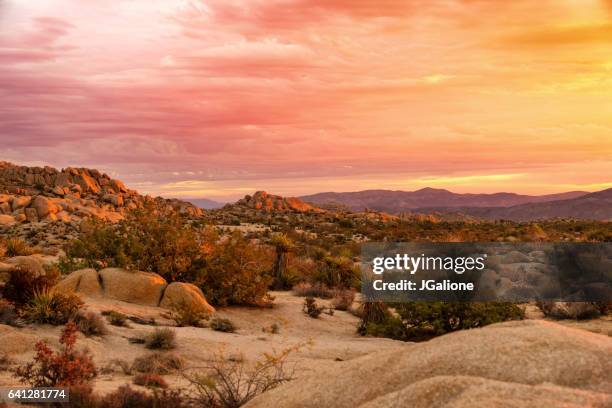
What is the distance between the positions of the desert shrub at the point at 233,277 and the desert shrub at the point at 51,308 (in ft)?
18.2

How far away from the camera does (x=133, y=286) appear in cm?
1698

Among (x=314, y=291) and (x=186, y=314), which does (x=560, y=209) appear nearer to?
(x=314, y=291)

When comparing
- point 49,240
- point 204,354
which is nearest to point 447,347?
point 204,354

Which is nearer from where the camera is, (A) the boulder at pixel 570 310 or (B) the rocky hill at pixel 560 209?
(A) the boulder at pixel 570 310

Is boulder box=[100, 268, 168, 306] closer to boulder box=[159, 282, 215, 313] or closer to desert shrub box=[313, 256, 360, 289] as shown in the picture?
boulder box=[159, 282, 215, 313]

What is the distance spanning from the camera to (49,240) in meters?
39.0

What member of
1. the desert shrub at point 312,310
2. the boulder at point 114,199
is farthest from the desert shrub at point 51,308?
the boulder at point 114,199

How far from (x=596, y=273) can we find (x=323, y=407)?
20153mm

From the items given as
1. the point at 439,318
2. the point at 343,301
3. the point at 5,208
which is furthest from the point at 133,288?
the point at 5,208

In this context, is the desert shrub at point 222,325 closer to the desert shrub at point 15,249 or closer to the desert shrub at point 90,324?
the desert shrub at point 90,324

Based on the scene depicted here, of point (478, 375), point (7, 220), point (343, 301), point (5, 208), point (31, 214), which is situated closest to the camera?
point (478, 375)

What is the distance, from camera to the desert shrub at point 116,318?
44.9 feet

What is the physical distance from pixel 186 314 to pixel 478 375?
37.4 feet

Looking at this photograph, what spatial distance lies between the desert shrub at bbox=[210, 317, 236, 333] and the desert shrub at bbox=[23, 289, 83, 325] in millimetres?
3406
